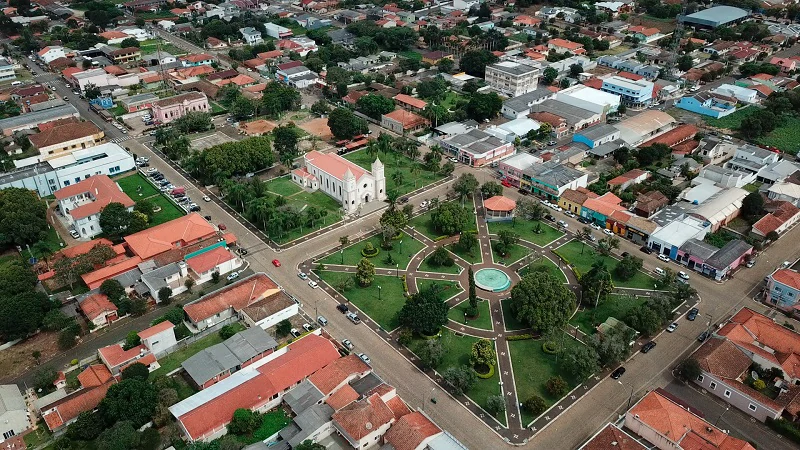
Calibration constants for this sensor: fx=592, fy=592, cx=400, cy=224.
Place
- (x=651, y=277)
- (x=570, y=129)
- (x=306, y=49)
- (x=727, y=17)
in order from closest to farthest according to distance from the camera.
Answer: (x=651, y=277) < (x=570, y=129) < (x=306, y=49) < (x=727, y=17)

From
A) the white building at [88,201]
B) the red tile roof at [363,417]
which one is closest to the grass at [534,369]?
the red tile roof at [363,417]

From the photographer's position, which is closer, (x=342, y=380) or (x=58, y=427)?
(x=58, y=427)

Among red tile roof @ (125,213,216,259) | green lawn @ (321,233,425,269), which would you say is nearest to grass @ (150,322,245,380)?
green lawn @ (321,233,425,269)

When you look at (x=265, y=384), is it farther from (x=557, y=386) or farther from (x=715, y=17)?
(x=715, y=17)

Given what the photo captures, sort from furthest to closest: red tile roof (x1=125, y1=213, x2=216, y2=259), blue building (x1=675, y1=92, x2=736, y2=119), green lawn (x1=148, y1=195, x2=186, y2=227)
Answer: blue building (x1=675, y1=92, x2=736, y2=119) < green lawn (x1=148, y1=195, x2=186, y2=227) < red tile roof (x1=125, y1=213, x2=216, y2=259)

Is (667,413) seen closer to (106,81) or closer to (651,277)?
(651,277)

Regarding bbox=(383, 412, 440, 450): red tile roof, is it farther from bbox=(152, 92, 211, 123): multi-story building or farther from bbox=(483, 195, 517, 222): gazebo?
Answer: bbox=(152, 92, 211, 123): multi-story building

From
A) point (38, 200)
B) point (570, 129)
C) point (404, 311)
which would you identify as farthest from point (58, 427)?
point (570, 129)
